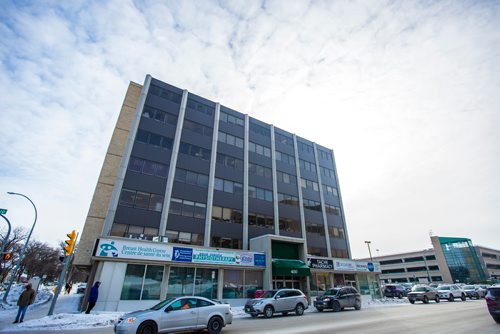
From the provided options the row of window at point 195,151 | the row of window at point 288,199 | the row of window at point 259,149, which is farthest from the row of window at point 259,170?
the row of window at point 195,151

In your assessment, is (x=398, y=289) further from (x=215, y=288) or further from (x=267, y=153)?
(x=215, y=288)

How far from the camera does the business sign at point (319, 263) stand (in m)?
27.0

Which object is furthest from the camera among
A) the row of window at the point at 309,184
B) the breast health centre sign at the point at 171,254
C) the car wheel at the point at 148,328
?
the row of window at the point at 309,184

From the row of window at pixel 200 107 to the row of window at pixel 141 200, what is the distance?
12.1m

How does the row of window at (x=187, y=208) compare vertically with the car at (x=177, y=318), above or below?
above

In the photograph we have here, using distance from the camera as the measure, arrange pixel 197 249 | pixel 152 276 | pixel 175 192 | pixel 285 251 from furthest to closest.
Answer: pixel 285 251
pixel 175 192
pixel 197 249
pixel 152 276

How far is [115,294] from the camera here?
17328mm

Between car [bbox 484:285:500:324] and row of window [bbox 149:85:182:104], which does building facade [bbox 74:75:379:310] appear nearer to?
row of window [bbox 149:85:182:104]

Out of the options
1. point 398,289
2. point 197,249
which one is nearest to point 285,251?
point 197,249

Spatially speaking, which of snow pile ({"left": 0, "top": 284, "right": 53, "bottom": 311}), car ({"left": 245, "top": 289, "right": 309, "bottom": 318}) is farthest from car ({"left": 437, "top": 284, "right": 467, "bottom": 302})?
snow pile ({"left": 0, "top": 284, "right": 53, "bottom": 311})

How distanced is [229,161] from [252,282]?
13.5 meters

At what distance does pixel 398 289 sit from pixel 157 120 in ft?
132

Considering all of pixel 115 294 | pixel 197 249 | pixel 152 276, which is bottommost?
pixel 115 294

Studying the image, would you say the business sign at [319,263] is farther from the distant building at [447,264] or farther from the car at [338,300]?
the distant building at [447,264]
